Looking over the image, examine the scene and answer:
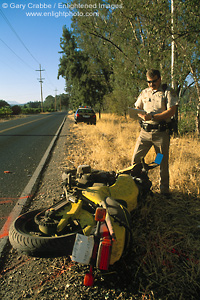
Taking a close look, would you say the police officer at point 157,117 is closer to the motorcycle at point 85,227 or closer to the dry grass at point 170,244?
the dry grass at point 170,244

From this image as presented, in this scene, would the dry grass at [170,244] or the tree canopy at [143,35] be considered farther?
the tree canopy at [143,35]

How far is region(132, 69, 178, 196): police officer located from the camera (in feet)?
10.7

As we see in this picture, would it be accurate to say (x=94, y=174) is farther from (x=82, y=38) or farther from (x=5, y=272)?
(x=82, y=38)

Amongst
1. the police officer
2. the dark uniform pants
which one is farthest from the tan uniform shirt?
the dark uniform pants

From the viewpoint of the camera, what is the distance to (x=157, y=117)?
330 cm

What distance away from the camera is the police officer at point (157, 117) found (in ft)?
10.7

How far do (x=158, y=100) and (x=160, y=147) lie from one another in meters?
0.78

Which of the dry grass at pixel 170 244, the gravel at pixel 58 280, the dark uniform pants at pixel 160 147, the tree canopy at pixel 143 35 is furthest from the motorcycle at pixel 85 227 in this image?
the tree canopy at pixel 143 35

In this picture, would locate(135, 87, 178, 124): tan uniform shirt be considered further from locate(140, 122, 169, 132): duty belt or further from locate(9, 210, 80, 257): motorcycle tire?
locate(9, 210, 80, 257): motorcycle tire

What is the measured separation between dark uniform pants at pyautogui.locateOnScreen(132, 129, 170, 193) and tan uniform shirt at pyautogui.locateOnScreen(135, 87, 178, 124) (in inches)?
9.9

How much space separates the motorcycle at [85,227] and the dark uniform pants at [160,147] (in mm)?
1084

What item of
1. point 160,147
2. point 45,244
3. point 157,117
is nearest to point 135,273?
point 45,244

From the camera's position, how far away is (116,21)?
1154 cm

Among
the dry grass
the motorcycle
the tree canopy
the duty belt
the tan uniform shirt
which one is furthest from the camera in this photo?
the tree canopy
